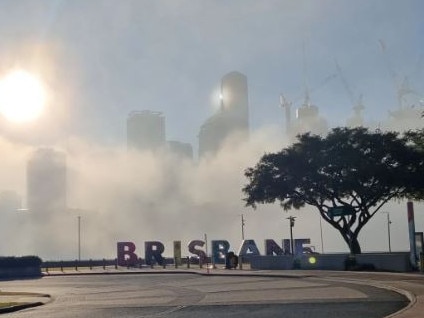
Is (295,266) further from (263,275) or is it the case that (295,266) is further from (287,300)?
(287,300)

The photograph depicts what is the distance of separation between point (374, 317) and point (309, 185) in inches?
1600

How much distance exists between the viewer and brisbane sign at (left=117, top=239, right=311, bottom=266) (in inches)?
3017

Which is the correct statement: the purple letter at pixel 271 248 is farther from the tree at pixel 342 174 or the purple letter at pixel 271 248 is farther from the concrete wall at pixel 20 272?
the concrete wall at pixel 20 272

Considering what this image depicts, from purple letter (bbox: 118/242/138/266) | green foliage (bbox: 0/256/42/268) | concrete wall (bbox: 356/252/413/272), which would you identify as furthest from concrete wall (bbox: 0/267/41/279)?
concrete wall (bbox: 356/252/413/272)

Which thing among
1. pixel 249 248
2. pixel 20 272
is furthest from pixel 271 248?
pixel 20 272

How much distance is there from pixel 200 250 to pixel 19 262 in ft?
79.2

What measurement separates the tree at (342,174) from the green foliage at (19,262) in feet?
75.4

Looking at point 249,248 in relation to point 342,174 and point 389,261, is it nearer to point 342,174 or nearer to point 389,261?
point 342,174

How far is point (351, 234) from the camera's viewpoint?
5906cm

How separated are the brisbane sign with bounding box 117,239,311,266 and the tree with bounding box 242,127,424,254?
14.2 m

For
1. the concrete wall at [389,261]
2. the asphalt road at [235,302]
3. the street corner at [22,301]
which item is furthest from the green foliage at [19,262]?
the concrete wall at [389,261]

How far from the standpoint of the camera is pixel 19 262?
6719 cm

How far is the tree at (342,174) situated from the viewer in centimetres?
5666

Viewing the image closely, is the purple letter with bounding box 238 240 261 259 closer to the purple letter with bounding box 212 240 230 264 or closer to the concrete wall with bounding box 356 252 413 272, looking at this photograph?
the purple letter with bounding box 212 240 230 264
